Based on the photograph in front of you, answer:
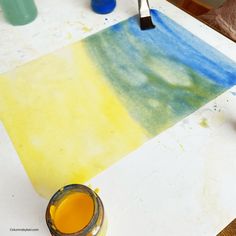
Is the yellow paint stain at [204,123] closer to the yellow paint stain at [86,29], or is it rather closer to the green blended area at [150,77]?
the green blended area at [150,77]

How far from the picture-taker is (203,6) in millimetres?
1377

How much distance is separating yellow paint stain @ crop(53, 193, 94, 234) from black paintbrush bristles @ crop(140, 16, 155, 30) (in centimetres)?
48

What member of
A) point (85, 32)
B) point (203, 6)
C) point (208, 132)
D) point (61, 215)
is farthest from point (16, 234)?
point (203, 6)

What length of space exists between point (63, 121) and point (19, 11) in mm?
372

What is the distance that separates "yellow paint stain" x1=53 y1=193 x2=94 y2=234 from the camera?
0.38m

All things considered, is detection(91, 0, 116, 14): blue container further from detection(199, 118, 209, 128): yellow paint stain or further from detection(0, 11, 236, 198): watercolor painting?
detection(199, 118, 209, 128): yellow paint stain

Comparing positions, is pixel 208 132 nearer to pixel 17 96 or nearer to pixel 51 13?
pixel 17 96

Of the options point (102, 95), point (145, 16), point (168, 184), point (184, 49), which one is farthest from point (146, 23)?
point (168, 184)

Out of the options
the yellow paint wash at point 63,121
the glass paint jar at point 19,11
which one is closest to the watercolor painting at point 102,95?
the yellow paint wash at point 63,121

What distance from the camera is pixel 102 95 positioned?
58 cm

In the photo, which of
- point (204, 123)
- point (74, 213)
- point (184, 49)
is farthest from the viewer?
point (184, 49)

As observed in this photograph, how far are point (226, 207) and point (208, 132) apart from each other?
0.14m

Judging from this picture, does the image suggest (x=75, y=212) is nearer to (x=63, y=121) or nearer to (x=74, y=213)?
(x=74, y=213)

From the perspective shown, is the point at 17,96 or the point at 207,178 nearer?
the point at 207,178
